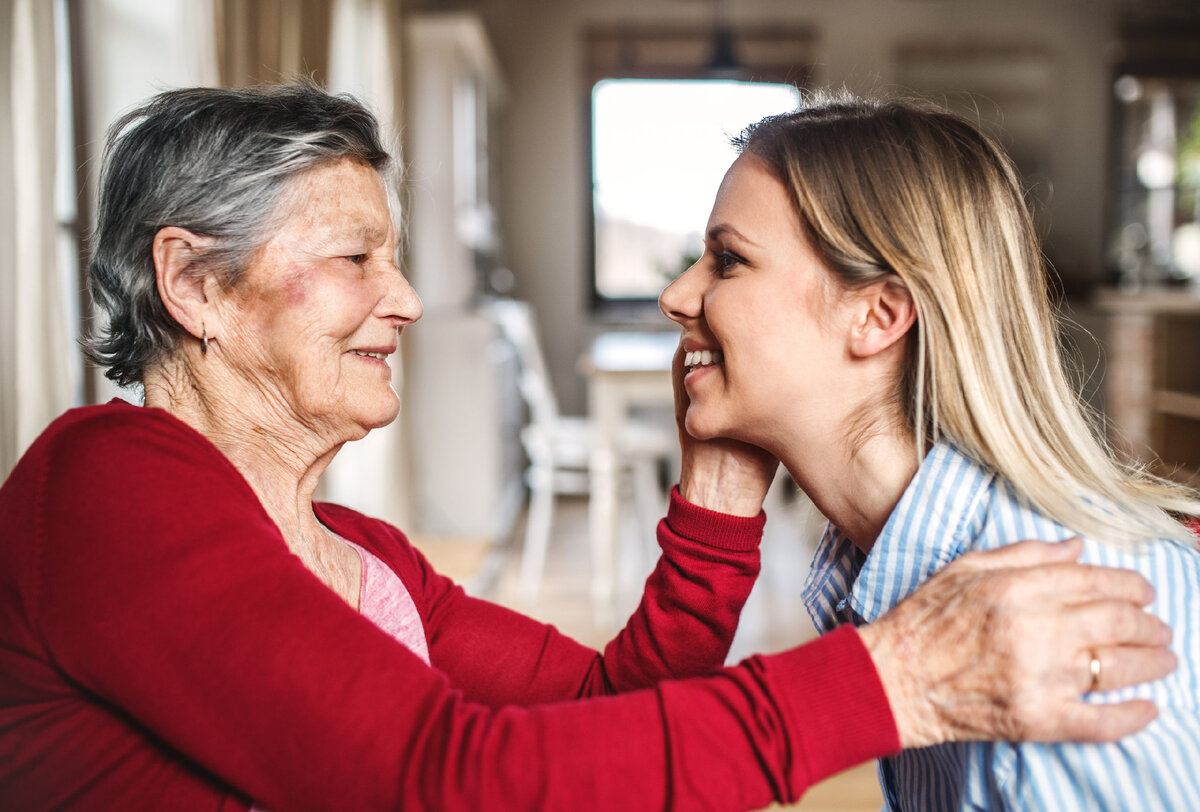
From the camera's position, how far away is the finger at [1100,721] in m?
0.78

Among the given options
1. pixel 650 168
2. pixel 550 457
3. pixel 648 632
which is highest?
pixel 650 168

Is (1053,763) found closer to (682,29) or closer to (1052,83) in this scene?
(682,29)

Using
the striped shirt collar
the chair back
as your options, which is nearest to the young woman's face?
the striped shirt collar

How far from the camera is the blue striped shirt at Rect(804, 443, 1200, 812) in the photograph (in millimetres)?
830

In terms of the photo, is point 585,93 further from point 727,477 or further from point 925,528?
point 925,528

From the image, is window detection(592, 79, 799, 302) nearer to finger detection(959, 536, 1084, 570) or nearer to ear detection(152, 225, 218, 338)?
ear detection(152, 225, 218, 338)

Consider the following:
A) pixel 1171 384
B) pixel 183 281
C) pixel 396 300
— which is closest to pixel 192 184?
pixel 183 281

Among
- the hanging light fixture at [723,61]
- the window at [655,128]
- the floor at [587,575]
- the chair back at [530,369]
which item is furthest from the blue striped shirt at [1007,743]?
the window at [655,128]

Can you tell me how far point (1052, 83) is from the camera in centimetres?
700

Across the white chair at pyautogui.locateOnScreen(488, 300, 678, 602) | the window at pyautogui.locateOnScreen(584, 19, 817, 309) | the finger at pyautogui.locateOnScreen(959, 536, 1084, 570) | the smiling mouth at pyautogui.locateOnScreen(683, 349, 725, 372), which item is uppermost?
the window at pyautogui.locateOnScreen(584, 19, 817, 309)

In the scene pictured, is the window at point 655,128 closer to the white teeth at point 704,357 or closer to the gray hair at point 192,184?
the white teeth at point 704,357

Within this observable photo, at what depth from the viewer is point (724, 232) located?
1.10m

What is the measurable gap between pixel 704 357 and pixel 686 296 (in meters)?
0.08

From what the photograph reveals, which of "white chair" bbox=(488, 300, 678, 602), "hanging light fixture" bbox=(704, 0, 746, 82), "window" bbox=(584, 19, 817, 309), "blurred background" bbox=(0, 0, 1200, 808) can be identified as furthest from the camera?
"window" bbox=(584, 19, 817, 309)
